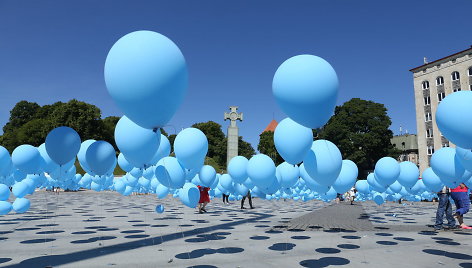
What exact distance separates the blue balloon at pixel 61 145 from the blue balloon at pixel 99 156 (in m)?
0.35

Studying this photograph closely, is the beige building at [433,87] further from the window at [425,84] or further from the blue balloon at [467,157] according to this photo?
the blue balloon at [467,157]

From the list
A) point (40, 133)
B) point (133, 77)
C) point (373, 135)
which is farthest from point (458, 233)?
point (40, 133)

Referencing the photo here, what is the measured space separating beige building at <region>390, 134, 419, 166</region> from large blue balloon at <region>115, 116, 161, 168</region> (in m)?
57.9

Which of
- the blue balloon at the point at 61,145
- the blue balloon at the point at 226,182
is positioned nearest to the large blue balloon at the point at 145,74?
the blue balloon at the point at 61,145

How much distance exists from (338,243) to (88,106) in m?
46.0

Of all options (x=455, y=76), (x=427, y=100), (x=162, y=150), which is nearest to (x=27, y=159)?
(x=162, y=150)

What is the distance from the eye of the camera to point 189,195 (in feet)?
25.8

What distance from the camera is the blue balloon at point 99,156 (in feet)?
22.0

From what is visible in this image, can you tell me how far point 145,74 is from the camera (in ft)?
12.3

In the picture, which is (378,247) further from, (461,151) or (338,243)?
(461,151)

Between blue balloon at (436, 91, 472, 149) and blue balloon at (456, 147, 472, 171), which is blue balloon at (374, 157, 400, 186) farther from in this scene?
blue balloon at (436, 91, 472, 149)

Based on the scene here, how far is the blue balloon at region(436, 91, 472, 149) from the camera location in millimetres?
4715

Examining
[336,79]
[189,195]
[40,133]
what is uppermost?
[40,133]

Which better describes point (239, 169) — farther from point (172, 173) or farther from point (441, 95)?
point (441, 95)
